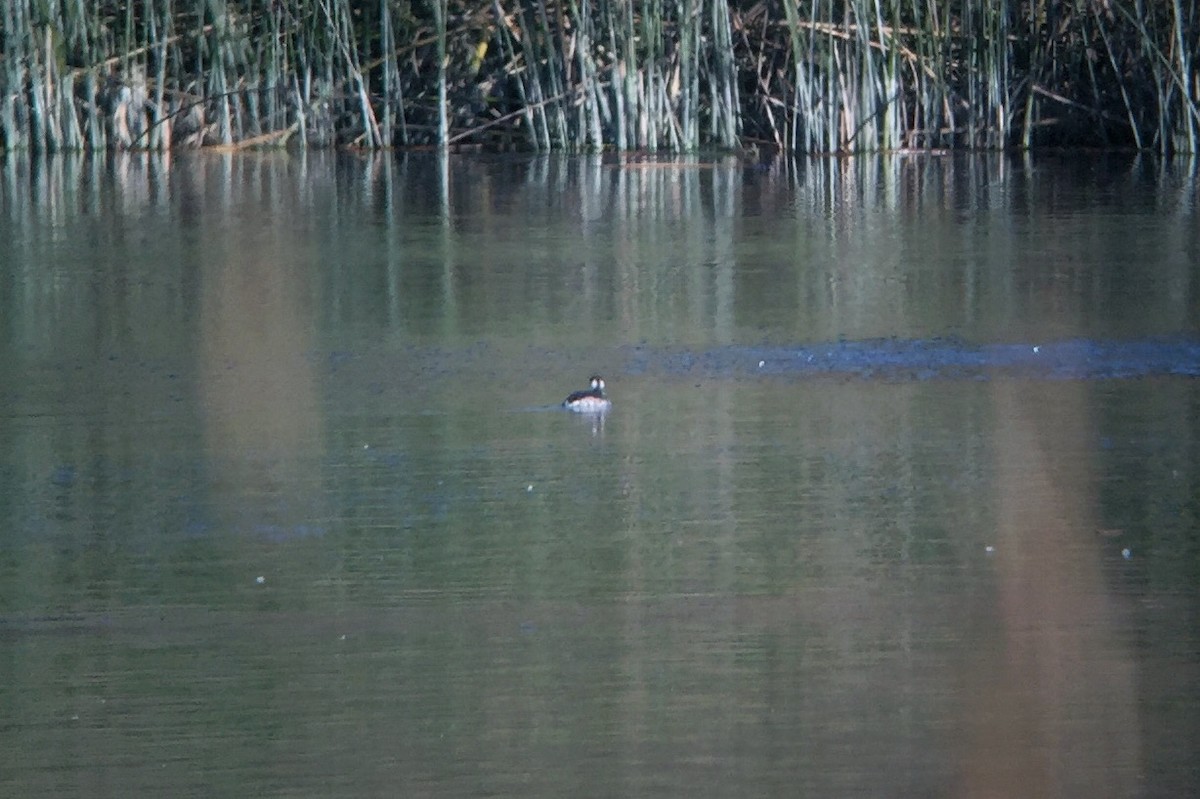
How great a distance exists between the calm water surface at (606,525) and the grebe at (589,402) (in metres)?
0.09

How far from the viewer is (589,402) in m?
6.50

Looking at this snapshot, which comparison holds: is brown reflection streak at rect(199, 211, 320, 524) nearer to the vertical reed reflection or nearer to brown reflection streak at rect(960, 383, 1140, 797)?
the vertical reed reflection

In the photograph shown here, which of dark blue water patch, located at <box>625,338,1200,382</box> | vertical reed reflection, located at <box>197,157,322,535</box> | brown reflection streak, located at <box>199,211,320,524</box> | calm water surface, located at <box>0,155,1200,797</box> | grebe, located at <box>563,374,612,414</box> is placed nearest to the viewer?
calm water surface, located at <box>0,155,1200,797</box>

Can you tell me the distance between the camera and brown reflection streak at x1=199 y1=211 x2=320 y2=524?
5828mm

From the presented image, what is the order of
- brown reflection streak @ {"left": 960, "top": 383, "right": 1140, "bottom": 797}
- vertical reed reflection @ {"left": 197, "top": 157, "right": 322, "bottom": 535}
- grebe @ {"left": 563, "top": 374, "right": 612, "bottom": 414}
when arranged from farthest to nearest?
Result: grebe @ {"left": 563, "top": 374, "right": 612, "bottom": 414} → vertical reed reflection @ {"left": 197, "top": 157, "right": 322, "bottom": 535} → brown reflection streak @ {"left": 960, "top": 383, "right": 1140, "bottom": 797}

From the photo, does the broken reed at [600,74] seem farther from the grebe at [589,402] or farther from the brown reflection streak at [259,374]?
the grebe at [589,402]

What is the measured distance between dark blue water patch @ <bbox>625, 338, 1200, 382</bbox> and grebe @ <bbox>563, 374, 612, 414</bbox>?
0.68 m

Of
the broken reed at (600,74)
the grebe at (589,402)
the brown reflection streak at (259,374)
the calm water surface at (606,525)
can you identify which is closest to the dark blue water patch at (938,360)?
the calm water surface at (606,525)

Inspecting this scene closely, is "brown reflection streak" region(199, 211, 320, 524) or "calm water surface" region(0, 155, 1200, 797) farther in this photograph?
"brown reflection streak" region(199, 211, 320, 524)

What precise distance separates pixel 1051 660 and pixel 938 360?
3.32 metres

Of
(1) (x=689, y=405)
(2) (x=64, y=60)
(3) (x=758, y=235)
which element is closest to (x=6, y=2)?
(2) (x=64, y=60)

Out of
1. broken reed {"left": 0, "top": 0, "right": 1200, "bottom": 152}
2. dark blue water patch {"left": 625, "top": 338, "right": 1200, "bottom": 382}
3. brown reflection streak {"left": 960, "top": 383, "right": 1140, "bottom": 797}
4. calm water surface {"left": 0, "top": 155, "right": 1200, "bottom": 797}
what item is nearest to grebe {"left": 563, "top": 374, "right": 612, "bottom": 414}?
calm water surface {"left": 0, "top": 155, "right": 1200, "bottom": 797}

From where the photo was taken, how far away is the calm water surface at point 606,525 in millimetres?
3725

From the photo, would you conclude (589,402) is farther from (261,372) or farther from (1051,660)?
(1051,660)
